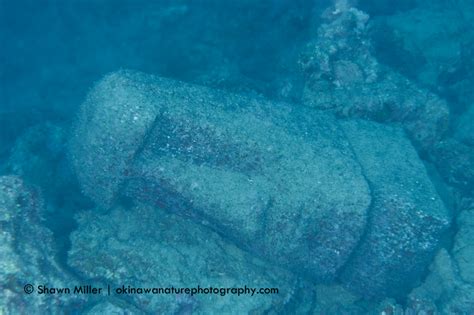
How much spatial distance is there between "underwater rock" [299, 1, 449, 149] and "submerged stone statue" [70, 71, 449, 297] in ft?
4.49

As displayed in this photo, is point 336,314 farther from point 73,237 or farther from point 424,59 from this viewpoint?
point 424,59

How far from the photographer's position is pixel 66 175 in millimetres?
5961

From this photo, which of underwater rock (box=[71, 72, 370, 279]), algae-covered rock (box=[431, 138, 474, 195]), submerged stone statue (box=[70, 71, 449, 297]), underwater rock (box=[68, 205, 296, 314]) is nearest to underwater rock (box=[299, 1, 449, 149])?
algae-covered rock (box=[431, 138, 474, 195])

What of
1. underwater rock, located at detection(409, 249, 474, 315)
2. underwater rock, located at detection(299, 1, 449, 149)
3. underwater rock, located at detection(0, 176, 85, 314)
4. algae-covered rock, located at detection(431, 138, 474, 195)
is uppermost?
underwater rock, located at detection(299, 1, 449, 149)

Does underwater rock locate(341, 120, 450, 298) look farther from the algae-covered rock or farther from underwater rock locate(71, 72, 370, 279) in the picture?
the algae-covered rock

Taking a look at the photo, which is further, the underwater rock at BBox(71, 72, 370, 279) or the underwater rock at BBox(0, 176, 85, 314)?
the underwater rock at BBox(71, 72, 370, 279)

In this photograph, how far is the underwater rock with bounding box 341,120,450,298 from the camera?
4.54 m

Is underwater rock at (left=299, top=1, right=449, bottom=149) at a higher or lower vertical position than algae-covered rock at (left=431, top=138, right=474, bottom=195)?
higher

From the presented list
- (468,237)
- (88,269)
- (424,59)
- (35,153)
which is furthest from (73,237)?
(424,59)

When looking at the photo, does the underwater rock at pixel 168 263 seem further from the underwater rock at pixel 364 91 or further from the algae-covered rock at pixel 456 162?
the algae-covered rock at pixel 456 162

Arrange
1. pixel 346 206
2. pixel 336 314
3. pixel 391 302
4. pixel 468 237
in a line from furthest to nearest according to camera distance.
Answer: pixel 468 237 < pixel 336 314 < pixel 391 302 < pixel 346 206

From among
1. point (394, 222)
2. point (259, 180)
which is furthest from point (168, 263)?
point (394, 222)

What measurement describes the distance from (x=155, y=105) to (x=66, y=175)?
2447mm

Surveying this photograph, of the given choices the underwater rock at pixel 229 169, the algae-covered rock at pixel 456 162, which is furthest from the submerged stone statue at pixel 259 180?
the algae-covered rock at pixel 456 162
